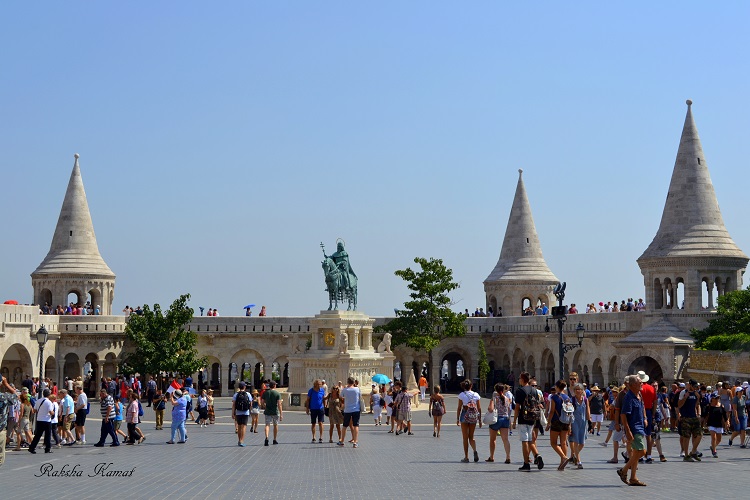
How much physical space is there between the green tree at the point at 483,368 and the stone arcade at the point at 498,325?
1.64 metres

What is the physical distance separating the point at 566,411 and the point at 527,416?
769 mm

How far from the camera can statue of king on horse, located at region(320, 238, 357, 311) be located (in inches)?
1629

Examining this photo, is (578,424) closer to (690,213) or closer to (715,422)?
(715,422)

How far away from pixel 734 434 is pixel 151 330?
92.8ft

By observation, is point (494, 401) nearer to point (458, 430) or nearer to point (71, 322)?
point (458, 430)

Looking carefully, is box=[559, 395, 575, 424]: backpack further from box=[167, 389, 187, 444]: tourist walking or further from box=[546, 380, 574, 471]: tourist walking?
box=[167, 389, 187, 444]: tourist walking

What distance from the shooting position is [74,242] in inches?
2008

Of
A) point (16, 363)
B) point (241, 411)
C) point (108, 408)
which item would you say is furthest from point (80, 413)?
point (16, 363)

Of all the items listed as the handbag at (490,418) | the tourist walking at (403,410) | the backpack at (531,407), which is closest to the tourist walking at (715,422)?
the backpack at (531,407)

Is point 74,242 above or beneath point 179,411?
above

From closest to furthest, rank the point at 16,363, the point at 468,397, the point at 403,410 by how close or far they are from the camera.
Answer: the point at 468,397 < the point at 403,410 < the point at 16,363

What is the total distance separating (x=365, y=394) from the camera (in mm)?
37969

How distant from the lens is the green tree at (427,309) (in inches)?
1972

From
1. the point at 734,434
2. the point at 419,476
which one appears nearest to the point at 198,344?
the point at 734,434
